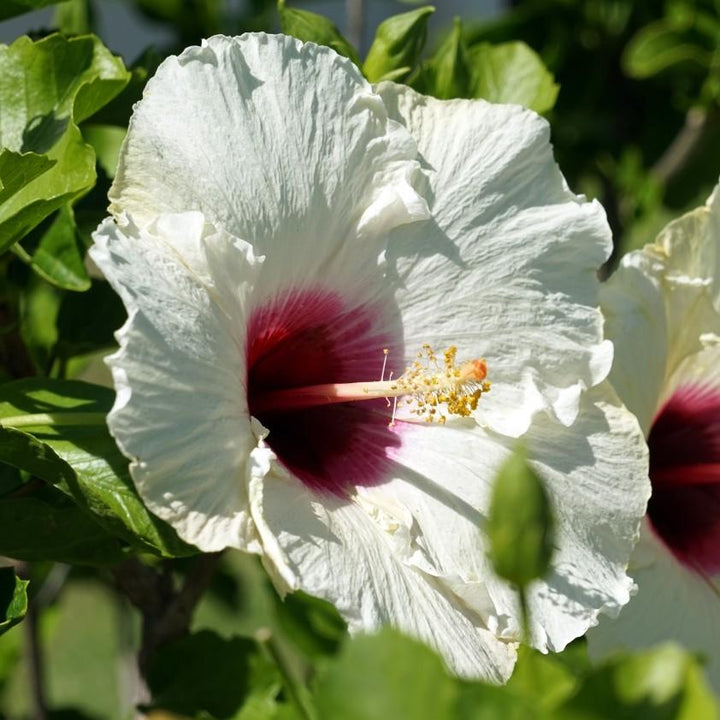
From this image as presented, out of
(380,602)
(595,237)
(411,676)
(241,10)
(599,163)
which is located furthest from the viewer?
(241,10)

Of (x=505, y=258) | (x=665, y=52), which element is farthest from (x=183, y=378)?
(x=665, y=52)

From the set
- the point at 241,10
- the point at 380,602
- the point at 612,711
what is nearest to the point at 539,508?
the point at 612,711

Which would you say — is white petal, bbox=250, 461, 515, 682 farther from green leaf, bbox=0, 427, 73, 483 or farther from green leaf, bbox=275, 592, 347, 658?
green leaf, bbox=275, 592, 347, 658

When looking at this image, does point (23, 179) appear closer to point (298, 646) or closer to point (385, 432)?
point (385, 432)

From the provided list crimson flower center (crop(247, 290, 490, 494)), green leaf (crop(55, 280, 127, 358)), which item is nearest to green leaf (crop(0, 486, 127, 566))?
crimson flower center (crop(247, 290, 490, 494))

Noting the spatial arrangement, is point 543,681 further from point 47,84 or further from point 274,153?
point 47,84
